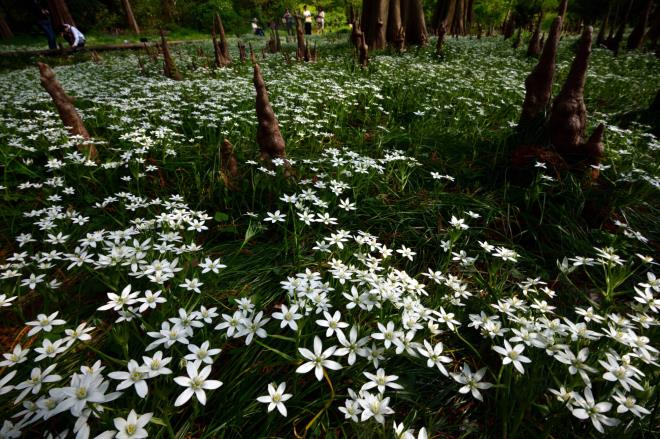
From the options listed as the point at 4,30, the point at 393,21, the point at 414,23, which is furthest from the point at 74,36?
the point at 414,23

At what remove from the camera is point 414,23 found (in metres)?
17.5

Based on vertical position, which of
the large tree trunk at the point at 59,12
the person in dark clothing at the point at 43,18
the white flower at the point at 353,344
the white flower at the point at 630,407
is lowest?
the white flower at the point at 630,407

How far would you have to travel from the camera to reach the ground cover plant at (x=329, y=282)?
5.42 ft

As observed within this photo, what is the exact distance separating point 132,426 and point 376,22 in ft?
57.0

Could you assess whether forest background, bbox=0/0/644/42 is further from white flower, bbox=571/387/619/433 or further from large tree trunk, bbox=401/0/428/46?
white flower, bbox=571/387/619/433

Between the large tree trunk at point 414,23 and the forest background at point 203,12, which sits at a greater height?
the forest background at point 203,12

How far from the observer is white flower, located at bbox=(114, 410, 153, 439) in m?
1.32

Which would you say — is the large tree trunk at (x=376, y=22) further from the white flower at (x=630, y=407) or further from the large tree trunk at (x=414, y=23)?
the white flower at (x=630, y=407)

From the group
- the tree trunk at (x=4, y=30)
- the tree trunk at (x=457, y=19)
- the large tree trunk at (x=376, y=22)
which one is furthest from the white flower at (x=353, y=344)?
the tree trunk at (x=4, y=30)

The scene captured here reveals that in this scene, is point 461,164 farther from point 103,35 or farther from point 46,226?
point 103,35

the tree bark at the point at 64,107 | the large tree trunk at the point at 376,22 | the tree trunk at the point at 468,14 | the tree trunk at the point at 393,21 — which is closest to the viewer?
the tree bark at the point at 64,107

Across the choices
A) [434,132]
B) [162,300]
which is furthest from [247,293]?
[434,132]

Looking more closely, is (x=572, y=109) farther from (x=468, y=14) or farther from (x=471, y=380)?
(x=468, y=14)

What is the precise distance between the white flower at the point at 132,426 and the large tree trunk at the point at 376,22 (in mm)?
16658
